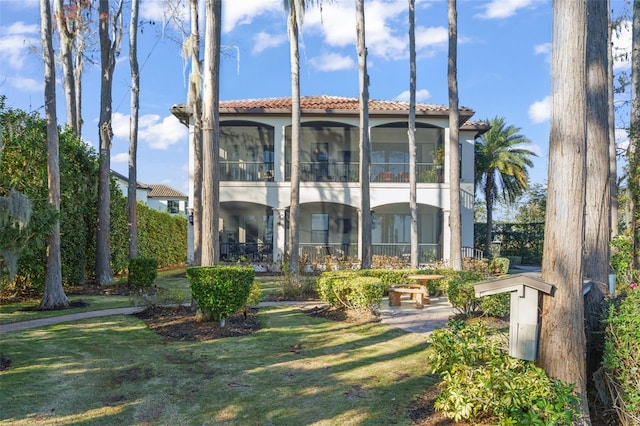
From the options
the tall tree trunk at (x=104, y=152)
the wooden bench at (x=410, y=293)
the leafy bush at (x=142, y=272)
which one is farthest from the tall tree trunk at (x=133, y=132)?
the wooden bench at (x=410, y=293)

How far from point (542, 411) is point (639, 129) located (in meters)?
11.5

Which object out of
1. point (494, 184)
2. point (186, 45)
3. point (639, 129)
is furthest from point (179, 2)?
point (494, 184)

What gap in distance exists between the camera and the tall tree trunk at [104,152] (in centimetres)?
1484

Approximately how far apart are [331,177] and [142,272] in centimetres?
1103

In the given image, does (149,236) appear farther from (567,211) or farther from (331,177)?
(567,211)

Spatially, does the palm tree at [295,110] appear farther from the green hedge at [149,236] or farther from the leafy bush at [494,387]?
the leafy bush at [494,387]

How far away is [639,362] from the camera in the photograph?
4.14 metres

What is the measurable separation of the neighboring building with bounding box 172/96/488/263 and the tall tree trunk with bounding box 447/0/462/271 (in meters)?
5.14

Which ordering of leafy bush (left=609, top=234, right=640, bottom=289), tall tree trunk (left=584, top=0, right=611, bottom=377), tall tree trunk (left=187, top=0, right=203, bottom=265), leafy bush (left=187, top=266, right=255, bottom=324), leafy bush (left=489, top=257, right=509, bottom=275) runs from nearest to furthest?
tall tree trunk (left=584, top=0, right=611, bottom=377) < leafy bush (left=187, top=266, right=255, bottom=324) < leafy bush (left=609, top=234, right=640, bottom=289) < tall tree trunk (left=187, top=0, right=203, bottom=265) < leafy bush (left=489, top=257, right=509, bottom=275)

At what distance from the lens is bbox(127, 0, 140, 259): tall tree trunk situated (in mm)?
16562

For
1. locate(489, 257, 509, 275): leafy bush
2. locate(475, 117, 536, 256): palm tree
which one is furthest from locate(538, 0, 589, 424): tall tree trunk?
locate(475, 117, 536, 256): palm tree

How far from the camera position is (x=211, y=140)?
9.33m

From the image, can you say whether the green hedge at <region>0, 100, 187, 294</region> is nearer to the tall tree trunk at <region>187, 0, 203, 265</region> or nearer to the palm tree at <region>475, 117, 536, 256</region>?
the tall tree trunk at <region>187, 0, 203, 265</region>

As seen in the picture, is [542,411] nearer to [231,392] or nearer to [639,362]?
[639,362]
